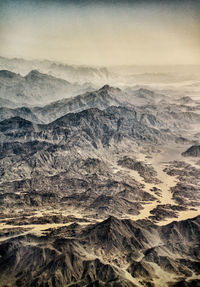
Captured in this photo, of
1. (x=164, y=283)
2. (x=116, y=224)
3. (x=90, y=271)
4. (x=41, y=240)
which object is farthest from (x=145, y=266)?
(x=41, y=240)

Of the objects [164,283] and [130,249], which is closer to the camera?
[164,283]

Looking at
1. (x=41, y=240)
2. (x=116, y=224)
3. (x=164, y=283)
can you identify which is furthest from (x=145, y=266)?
(x=41, y=240)

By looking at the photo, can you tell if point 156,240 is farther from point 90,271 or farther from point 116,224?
point 90,271

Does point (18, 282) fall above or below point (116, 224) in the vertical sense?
below

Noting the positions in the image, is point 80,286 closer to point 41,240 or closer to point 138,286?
point 138,286

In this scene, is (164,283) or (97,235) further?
(97,235)


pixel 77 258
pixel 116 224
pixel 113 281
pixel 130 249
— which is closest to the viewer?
pixel 113 281

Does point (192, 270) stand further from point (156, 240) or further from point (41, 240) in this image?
point (41, 240)

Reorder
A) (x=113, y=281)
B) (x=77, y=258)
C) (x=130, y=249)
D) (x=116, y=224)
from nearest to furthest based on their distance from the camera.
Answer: (x=113, y=281), (x=77, y=258), (x=130, y=249), (x=116, y=224)
